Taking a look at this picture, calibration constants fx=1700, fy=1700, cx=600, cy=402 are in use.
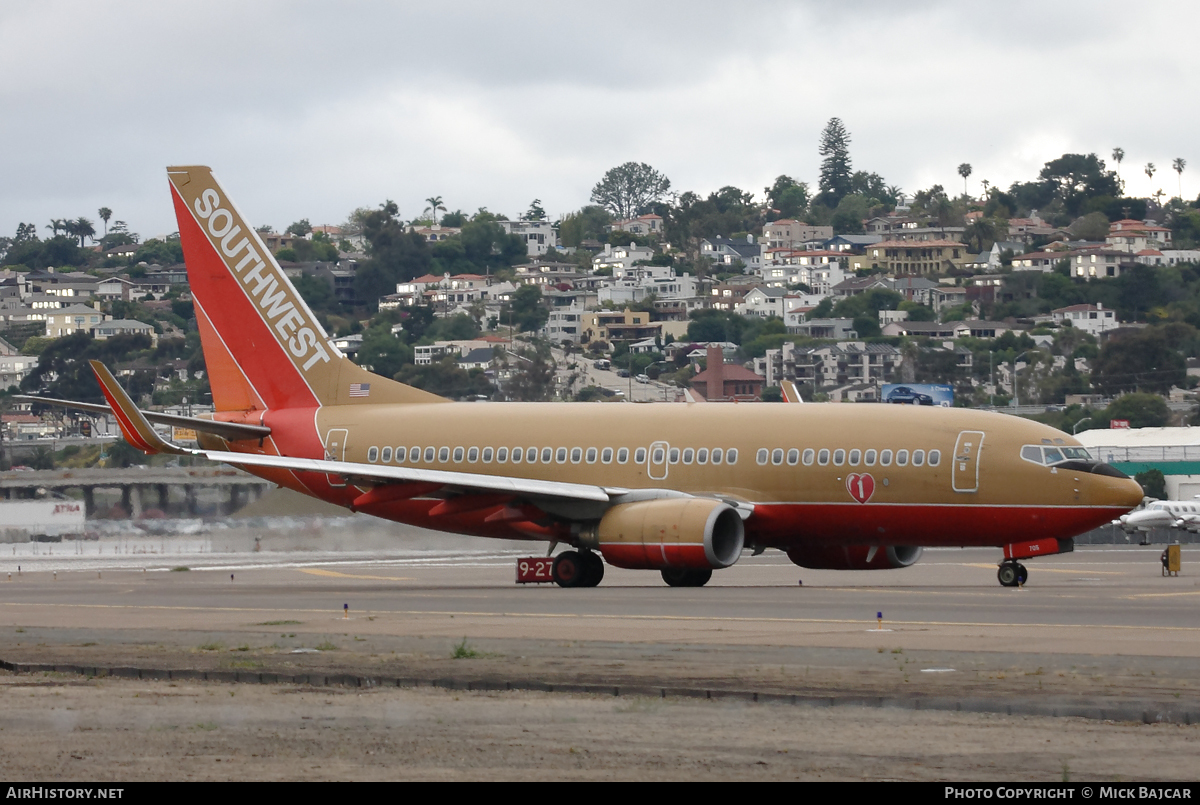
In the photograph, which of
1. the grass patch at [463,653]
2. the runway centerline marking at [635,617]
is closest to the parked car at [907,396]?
the runway centerline marking at [635,617]

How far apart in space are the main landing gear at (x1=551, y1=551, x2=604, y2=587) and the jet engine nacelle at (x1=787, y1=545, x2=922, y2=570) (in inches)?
166

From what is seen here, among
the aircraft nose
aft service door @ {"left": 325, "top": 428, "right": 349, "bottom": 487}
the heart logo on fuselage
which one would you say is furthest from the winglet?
the aircraft nose

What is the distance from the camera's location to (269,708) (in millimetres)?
15844

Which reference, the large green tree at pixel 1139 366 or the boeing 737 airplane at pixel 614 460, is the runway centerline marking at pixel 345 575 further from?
the large green tree at pixel 1139 366

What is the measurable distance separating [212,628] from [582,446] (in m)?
13.2

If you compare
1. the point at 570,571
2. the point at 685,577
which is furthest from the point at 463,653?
the point at 570,571

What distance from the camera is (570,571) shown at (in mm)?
35000

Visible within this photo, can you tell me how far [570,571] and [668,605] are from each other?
21.7ft

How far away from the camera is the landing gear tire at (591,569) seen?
35125 mm

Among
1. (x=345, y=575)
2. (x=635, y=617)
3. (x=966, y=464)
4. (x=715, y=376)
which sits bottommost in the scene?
(x=345, y=575)

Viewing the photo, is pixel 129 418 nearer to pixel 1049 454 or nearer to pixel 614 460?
pixel 614 460

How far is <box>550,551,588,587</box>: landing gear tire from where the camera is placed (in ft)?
115

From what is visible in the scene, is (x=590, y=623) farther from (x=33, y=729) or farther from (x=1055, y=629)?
(x=33, y=729)

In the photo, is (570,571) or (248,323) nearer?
(570,571)
